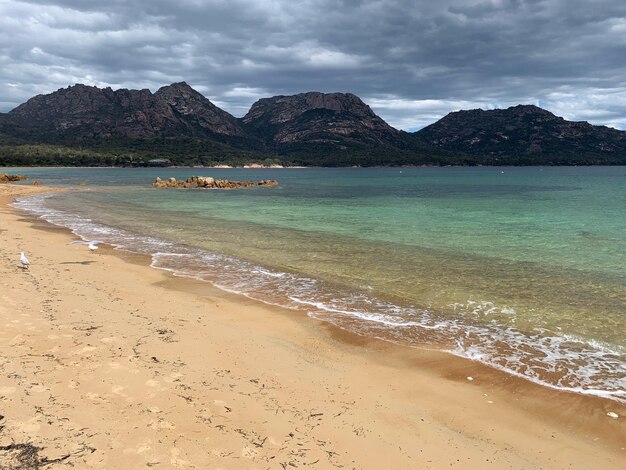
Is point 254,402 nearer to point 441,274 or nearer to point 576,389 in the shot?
point 576,389

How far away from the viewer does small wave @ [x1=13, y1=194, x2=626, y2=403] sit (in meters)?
7.98

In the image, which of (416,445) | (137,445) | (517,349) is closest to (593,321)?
(517,349)

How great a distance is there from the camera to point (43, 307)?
32.5ft

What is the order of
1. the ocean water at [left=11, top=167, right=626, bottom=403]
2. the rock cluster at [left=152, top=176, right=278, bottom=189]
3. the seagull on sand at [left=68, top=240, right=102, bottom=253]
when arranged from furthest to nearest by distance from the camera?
the rock cluster at [left=152, top=176, right=278, bottom=189] < the seagull on sand at [left=68, top=240, right=102, bottom=253] < the ocean water at [left=11, top=167, right=626, bottom=403]

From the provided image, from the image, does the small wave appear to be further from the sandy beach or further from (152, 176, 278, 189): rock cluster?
(152, 176, 278, 189): rock cluster

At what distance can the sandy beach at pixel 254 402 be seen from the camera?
4.94 meters

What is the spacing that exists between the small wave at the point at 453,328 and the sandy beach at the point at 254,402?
2.06ft

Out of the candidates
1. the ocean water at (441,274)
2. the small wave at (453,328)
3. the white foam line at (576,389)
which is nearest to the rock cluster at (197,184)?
the ocean water at (441,274)

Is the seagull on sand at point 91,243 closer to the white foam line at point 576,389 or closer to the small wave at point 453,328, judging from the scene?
the small wave at point 453,328

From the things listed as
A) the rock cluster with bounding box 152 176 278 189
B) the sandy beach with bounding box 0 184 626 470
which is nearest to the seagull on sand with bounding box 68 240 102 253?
the sandy beach with bounding box 0 184 626 470

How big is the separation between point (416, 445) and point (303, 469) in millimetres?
1619

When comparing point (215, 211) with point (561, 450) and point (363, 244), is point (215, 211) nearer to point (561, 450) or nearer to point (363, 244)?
point (363, 244)

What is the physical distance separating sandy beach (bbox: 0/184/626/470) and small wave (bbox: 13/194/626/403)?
0.63 meters

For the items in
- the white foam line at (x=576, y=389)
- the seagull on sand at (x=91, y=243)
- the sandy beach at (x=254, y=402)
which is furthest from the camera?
the seagull on sand at (x=91, y=243)
